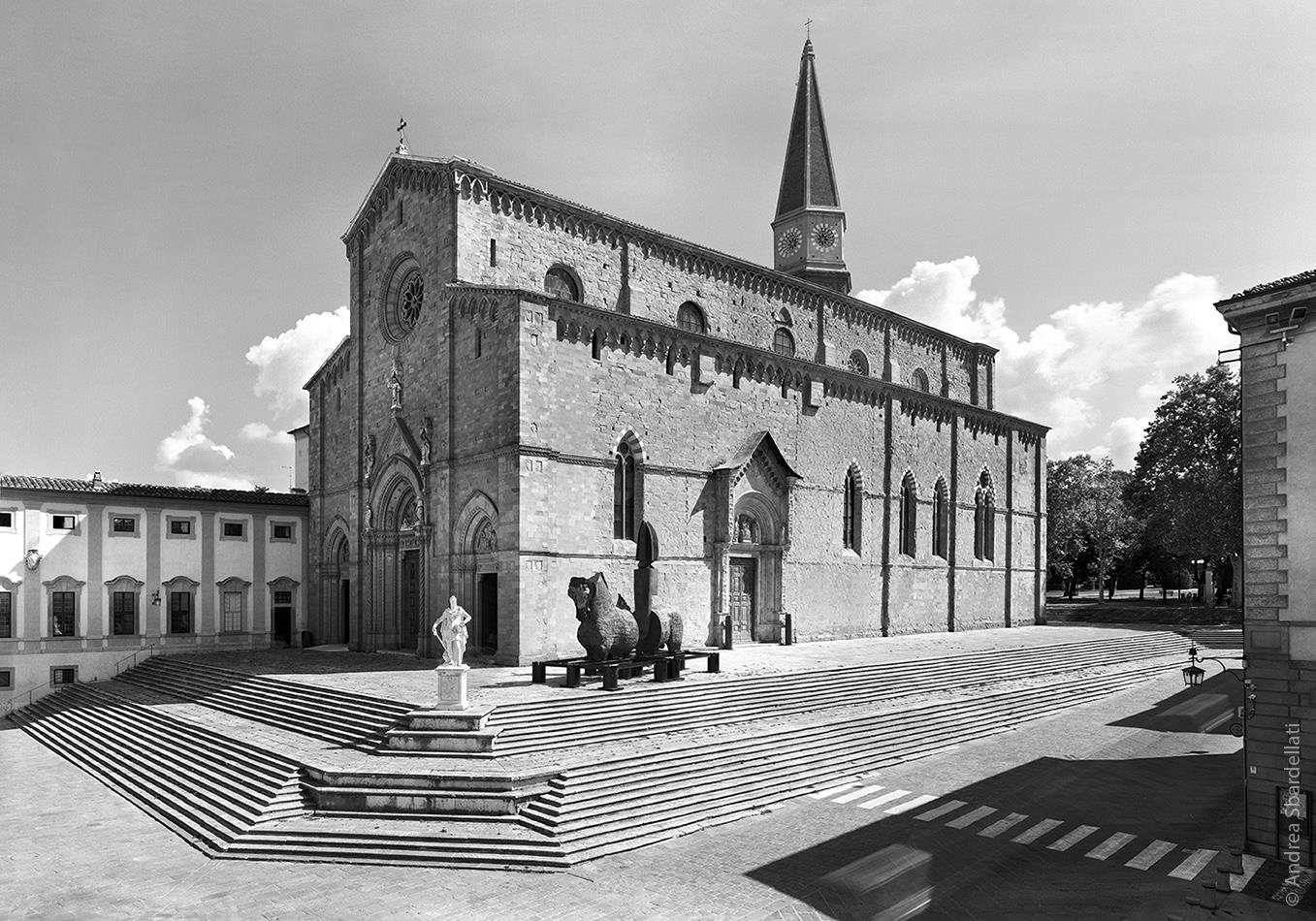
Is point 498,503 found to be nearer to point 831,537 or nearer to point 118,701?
point 118,701

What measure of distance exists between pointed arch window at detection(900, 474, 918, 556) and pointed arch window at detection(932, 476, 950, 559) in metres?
1.79

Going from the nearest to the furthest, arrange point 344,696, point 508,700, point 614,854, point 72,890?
point 72,890 < point 614,854 < point 508,700 < point 344,696

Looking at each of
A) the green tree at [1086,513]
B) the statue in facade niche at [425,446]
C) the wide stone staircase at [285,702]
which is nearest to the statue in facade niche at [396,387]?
the statue in facade niche at [425,446]

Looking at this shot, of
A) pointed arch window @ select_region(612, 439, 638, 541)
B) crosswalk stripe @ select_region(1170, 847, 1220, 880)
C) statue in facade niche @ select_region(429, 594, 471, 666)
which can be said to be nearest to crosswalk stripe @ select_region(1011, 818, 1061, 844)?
crosswalk stripe @ select_region(1170, 847, 1220, 880)

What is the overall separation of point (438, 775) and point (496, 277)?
17866 mm

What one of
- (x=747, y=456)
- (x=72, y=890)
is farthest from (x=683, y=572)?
(x=72, y=890)

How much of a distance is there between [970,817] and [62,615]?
30838 millimetres

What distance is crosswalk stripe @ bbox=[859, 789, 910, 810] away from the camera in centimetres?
1639

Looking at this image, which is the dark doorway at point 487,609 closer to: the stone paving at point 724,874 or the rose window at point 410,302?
the rose window at point 410,302

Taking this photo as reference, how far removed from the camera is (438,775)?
15.3m

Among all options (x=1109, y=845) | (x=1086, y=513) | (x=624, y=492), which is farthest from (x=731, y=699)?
(x=1086, y=513)

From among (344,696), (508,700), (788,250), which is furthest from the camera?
(788,250)

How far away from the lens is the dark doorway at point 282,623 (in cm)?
3616

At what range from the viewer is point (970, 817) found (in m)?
15.4
